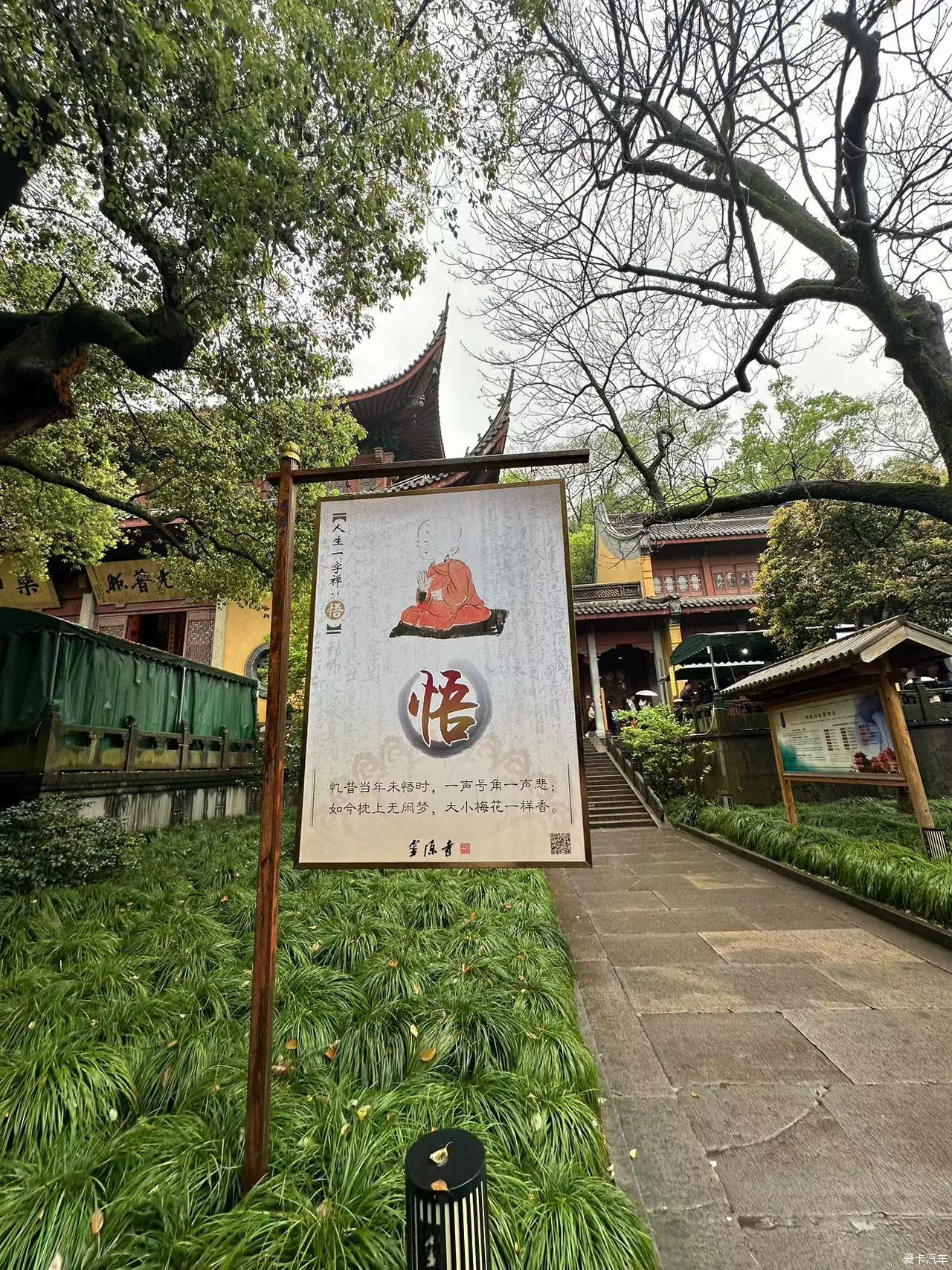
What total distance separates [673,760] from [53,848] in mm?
10637

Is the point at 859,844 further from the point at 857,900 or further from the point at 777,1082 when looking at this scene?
the point at 777,1082

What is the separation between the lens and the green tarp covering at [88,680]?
23.3 feet

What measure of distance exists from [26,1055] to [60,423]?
934 centimetres

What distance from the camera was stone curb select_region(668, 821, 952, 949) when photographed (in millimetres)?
4250

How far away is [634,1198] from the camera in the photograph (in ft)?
6.37

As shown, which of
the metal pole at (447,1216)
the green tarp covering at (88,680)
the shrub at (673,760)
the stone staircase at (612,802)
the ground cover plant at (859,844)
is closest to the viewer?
the metal pole at (447,1216)

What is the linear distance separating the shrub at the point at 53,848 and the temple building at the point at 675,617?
13715 mm

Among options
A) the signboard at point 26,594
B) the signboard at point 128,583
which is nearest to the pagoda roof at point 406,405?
the signboard at point 128,583

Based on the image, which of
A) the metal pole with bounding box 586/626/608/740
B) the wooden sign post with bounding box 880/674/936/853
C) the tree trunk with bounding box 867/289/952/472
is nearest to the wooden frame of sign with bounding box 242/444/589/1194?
the wooden sign post with bounding box 880/674/936/853

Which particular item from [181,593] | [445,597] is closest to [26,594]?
[181,593]

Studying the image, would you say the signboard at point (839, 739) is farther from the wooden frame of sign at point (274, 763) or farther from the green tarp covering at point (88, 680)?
the green tarp covering at point (88, 680)

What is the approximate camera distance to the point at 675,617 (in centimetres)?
1888

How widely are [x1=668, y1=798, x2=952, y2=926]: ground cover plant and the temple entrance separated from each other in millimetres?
11048

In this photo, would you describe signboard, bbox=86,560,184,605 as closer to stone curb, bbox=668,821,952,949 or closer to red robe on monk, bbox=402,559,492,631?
stone curb, bbox=668,821,952,949
